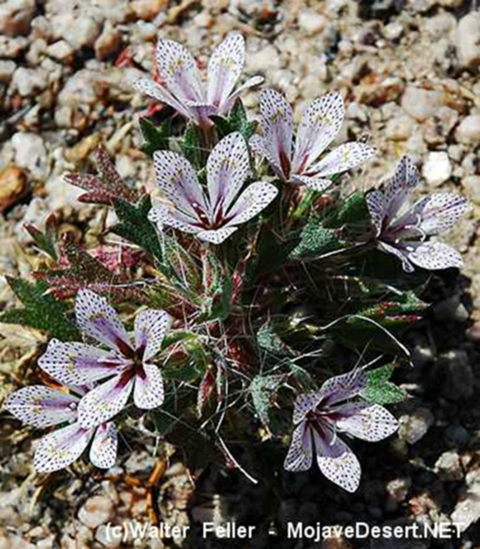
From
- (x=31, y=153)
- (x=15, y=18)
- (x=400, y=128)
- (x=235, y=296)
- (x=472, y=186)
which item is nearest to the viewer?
(x=235, y=296)

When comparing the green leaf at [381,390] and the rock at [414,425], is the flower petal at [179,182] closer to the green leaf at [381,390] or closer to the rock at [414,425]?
the green leaf at [381,390]

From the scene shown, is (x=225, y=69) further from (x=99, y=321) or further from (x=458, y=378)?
(x=458, y=378)

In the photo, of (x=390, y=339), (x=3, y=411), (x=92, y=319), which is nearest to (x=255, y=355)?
(x=390, y=339)

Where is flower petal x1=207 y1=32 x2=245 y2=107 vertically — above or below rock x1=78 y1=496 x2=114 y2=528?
above

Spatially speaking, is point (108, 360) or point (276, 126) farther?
point (276, 126)

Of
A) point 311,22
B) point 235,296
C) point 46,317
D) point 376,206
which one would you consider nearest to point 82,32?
point 311,22

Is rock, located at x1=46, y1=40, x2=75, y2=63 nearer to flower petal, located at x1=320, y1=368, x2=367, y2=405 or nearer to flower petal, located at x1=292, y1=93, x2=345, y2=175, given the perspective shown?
flower petal, located at x1=292, y1=93, x2=345, y2=175

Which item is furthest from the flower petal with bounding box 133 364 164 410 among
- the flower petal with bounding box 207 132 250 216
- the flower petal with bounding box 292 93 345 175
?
the flower petal with bounding box 292 93 345 175
